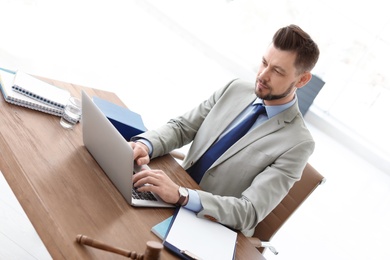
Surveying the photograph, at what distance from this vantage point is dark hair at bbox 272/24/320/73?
5.60 ft

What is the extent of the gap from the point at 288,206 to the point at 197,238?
650 mm

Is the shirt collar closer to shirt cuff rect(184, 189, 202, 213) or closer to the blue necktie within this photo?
the blue necktie

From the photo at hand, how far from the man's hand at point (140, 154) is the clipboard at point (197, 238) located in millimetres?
253

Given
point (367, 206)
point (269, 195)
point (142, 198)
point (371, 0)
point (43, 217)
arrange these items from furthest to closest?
1. point (371, 0)
2. point (367, 206)
3. point (269, 195)
4. point (142, 198)
5. point (43, 217)

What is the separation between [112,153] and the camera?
1350 millimetres

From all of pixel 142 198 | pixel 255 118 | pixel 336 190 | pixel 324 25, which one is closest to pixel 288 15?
pixel 324 25

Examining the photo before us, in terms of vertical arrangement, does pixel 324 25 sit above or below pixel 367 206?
above

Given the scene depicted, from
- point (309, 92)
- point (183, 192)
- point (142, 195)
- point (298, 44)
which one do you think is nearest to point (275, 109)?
point (298, 44)

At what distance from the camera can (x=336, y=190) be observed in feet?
14.1

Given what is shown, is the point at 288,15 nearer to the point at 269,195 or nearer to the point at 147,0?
the point at 147,0

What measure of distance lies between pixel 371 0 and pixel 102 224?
5797 millimetres

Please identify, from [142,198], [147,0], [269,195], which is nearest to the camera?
[142,198]

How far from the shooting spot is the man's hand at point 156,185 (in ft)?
4.68

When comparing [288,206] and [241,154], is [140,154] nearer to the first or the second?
[241,154]
